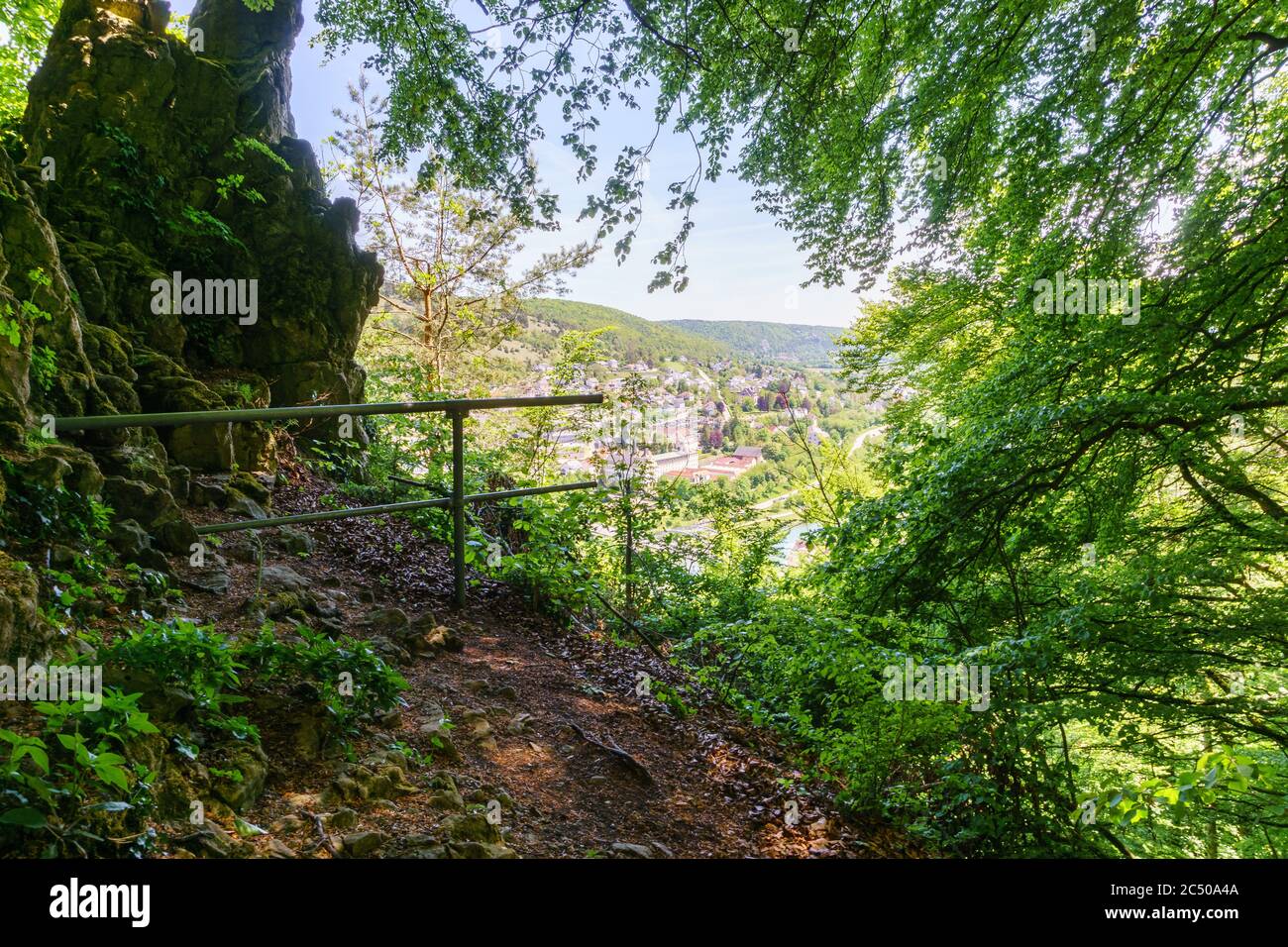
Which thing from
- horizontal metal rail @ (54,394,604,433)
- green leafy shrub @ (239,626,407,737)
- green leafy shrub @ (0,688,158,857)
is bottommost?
green leafy shrub @ (239,626,407,737)

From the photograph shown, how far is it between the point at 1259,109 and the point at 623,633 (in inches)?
235

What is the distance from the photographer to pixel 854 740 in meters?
3.26

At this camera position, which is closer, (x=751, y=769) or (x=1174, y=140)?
(x=751, y=769)

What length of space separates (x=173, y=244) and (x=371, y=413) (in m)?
5.22

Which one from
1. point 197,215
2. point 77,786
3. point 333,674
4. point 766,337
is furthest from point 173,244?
point 766,337

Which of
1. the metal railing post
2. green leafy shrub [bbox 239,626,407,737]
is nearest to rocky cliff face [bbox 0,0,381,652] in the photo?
the metal railing post

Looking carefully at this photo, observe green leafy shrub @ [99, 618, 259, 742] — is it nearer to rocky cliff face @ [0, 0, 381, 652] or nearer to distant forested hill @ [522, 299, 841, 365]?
rocky cliff face @ [0, 0, 381, 652]

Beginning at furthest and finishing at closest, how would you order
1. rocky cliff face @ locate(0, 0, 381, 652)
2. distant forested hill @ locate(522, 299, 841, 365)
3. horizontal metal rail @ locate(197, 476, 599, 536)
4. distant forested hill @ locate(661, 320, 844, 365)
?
1. distant forested hill @ locate(661, 320, 844, 365)
2. distant forested hill @ locate(522, 299, 841, 365)
3. rocky cliff face @ locate(0, 0, 381, 652)
4. horizontal metal rail @ locate(197, 476, 599, 536)

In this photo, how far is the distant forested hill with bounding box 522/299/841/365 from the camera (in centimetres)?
1445

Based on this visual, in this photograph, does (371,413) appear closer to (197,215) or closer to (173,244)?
(173,244)

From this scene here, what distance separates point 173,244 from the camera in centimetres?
609

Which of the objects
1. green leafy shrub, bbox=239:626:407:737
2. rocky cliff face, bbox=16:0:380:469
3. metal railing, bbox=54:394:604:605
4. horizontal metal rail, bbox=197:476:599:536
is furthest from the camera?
rocky cliff face, bbox=16:0:380:469

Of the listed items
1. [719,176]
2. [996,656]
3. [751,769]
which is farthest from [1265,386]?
[751,769]
